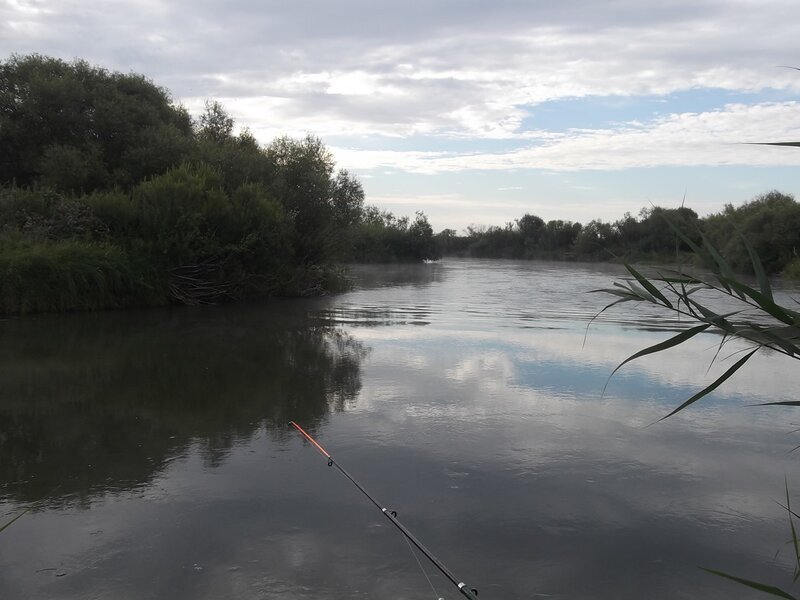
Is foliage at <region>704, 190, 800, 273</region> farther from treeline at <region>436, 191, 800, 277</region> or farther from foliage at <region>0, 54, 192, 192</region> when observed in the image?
foliage at <region>0, 54, 192, 192</region>

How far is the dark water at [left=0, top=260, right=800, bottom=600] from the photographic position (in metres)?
3.97

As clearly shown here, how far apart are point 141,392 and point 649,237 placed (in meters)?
64.4

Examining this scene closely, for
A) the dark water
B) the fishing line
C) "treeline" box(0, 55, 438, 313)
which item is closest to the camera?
the fishing line

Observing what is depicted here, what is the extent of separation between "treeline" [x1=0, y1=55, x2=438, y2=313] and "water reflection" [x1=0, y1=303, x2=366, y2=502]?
3.30 metres

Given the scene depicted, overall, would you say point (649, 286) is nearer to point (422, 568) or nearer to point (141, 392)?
point (422, 568)

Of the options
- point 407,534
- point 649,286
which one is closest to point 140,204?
point 407,534

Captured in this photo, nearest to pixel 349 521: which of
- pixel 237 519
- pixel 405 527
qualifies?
pixel 405 527

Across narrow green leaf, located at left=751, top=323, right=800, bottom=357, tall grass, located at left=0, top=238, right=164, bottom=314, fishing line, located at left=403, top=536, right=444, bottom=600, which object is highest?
narrow green leaf, located at left=751, top=323, right=800, bottom=357

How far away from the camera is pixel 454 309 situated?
759 inches

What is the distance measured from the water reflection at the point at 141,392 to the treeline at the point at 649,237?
4.45 meters

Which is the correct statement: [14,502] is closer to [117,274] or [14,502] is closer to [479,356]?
[479,356]

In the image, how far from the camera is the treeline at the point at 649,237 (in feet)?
134

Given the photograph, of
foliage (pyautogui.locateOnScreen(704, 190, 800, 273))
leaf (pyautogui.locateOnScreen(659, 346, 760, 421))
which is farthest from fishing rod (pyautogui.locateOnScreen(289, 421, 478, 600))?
foliage (pyautogui.locateOnScreen(704, 190, 800, 273))

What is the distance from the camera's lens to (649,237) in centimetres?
6588
